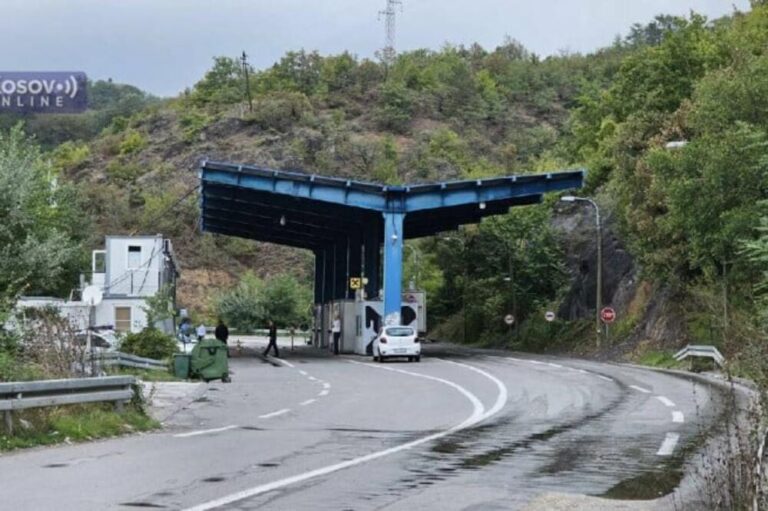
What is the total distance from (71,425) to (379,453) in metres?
4.46

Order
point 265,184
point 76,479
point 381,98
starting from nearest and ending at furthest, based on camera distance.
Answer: point 76,479, point 265,184, point 381,98

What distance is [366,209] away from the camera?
174ft

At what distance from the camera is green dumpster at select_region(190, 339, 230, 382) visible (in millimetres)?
31172

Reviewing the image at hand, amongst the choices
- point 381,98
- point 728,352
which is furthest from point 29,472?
point 381,98

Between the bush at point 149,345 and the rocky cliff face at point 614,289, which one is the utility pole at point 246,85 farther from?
the bush at point 149,345

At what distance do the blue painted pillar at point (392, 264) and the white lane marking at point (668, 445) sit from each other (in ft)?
114

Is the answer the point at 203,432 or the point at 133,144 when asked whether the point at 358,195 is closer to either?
the point at 203,432

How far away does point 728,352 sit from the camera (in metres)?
13.1

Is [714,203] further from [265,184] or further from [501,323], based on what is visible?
[501,323]

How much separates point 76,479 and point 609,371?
92.7 feet

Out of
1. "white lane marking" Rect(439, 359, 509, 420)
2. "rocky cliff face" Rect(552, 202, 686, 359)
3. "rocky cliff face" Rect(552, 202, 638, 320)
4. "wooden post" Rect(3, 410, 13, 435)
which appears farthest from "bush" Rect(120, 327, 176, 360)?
"rocky cliff face" Rect(552, 202, 638, 320)

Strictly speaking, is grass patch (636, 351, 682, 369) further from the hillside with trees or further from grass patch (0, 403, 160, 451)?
grass patch (0, 403, 160, 451)

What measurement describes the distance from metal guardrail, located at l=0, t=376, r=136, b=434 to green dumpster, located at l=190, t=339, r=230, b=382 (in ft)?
41.4

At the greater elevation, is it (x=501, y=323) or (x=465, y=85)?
(x=465, y=85)
